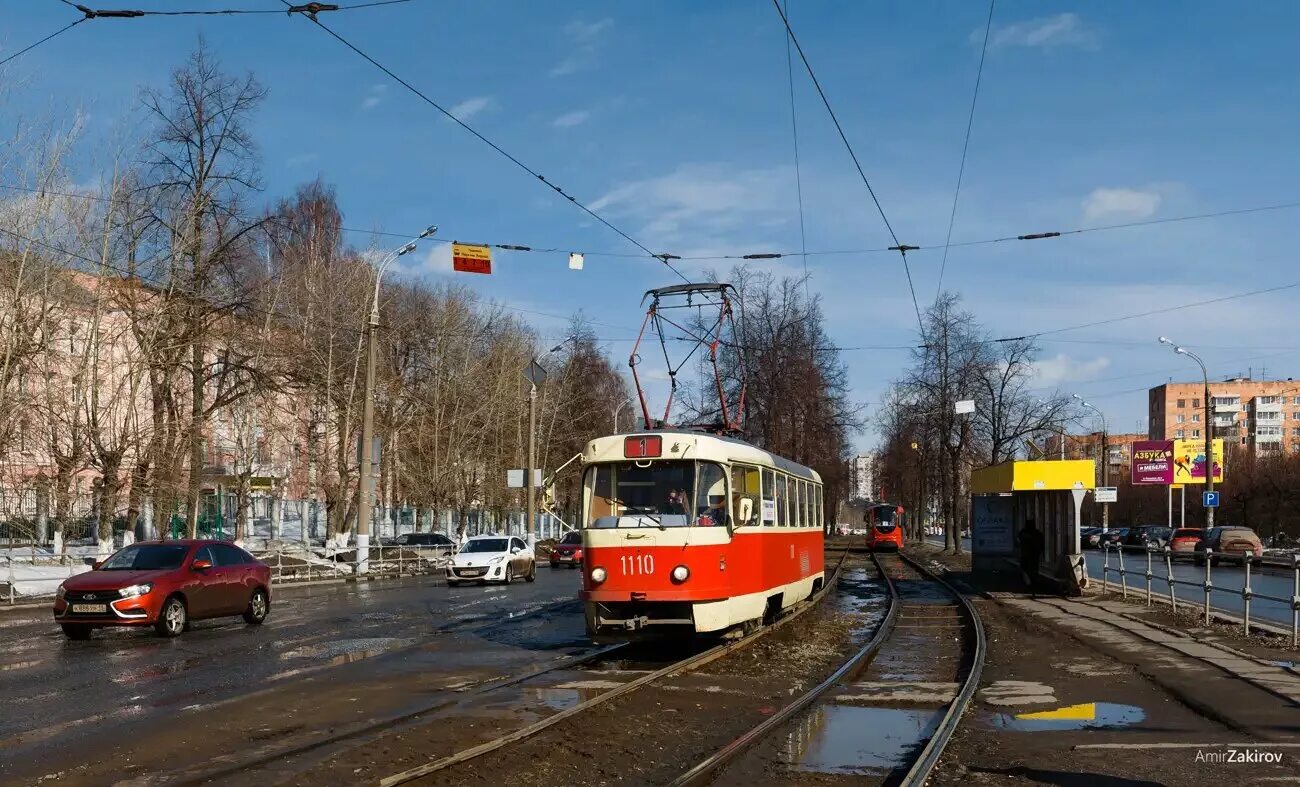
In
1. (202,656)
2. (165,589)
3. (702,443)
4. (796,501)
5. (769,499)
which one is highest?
(702,443)

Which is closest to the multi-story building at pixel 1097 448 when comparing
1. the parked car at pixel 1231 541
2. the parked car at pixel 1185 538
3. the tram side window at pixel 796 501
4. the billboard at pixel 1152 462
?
the billboard at pixel 1152 462

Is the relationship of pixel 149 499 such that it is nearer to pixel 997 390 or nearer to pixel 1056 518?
pixel 1056 518

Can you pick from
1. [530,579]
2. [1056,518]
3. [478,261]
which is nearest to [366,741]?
[478,261]

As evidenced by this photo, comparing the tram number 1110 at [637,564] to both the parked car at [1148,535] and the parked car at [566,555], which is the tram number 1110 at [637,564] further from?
the parked car at [1148,535]

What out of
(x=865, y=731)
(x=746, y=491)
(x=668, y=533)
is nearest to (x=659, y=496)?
(x=668, y=533)

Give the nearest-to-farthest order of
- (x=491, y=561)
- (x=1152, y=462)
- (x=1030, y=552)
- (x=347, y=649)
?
1. (x=347, y=649)
2. (x=1030, y=552)
3. (x=491, y=561)
4. (x=1152, y=462)

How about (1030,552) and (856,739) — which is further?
(1030,552)

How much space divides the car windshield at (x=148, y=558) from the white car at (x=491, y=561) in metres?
13.9

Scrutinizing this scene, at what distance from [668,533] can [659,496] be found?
0.60 m

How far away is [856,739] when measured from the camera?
948 cm

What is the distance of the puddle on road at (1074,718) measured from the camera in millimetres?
9820

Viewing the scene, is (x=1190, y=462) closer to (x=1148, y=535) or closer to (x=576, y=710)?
(x=1148, y=535)

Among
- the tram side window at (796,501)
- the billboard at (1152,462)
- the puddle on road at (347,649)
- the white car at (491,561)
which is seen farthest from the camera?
the billboard at (1152,462)

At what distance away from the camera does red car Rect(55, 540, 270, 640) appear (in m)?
17.0
